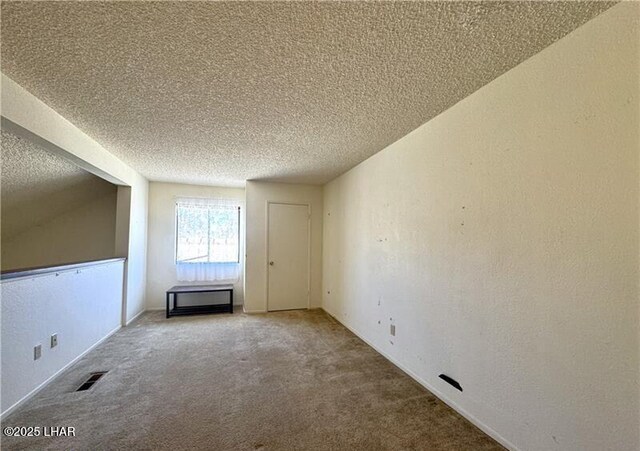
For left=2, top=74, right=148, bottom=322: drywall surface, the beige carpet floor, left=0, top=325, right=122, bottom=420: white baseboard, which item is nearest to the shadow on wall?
left=2, top=74, right=148, bottom=322: drywall surface

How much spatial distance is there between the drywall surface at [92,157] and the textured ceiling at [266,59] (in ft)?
0.32

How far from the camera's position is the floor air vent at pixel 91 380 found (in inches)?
87.0

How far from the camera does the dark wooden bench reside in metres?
4.41

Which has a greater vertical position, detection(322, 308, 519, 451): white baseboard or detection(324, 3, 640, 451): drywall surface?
detection(324, 3, 640, 451): drywall surface

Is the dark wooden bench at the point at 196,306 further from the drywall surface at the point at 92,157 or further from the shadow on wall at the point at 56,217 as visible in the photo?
the shadow on wall at the point at 56,217

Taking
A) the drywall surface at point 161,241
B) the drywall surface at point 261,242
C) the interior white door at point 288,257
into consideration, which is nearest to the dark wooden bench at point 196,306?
the drywall surface at point 161,241

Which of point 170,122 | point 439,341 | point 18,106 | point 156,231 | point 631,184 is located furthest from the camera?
point 156,231

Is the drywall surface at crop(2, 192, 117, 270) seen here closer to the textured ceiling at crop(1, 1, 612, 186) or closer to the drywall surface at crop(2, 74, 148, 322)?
the drywall surface at crop(2, 74, 148, 322)

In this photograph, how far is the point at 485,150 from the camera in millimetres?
1777

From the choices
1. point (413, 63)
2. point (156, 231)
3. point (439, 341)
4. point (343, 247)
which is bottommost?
point (439, 341)

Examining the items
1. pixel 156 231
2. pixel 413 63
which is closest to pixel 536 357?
pixel 413 63

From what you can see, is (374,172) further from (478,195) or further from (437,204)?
(478,195)

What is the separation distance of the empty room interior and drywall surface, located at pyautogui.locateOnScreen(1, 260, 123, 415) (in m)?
0.02

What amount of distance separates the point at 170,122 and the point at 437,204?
244cm
